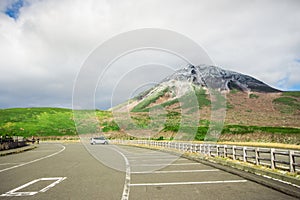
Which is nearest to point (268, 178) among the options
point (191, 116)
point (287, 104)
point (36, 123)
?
point (191, 116)

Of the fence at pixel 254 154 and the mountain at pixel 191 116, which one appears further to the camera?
the mountain at pixel 191 116

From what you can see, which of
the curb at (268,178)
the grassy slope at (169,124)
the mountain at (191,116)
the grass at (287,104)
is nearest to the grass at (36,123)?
the grassy slope at (169,124)

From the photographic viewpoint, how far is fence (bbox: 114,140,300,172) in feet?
35.0

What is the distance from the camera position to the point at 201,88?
17900 cm

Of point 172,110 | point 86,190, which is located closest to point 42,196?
point 86,190

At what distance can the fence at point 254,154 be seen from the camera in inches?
421

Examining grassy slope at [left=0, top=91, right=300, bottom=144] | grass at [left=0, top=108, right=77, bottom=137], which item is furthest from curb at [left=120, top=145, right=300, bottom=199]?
grass at [left=0, top=108, right=77, bottom=137]

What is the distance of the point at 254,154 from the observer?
2325 cm

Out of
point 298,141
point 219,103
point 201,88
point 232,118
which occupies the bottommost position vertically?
point 298,141

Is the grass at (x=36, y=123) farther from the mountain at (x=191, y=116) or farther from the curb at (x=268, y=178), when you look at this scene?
the curb at (x=268, y=178)

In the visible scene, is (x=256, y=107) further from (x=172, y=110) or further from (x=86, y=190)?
(x=86, y=190)

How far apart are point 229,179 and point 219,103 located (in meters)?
114

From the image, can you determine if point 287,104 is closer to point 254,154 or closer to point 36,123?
point 36,123

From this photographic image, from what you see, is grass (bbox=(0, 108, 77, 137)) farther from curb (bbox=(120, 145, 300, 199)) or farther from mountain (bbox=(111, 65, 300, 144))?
curb (bbox=(120, 145, 300, 199))
